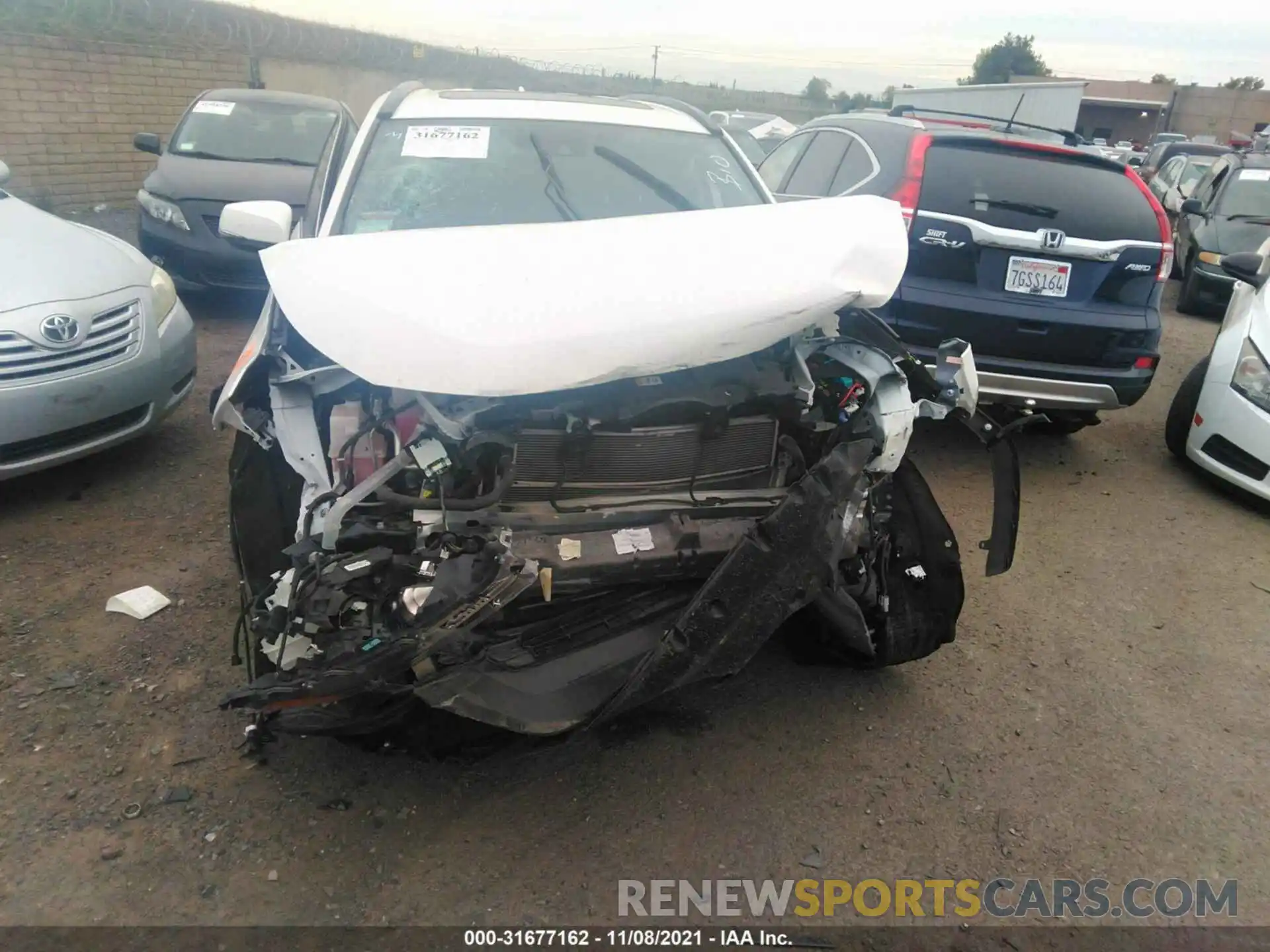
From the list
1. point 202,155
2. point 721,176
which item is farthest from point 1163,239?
point 202,155

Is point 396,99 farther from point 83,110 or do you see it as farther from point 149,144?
point 83,110

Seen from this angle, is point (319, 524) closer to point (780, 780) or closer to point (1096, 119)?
point (780, 780)

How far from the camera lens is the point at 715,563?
2.30 m

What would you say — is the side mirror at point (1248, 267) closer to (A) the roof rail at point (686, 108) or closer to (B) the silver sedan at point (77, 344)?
(A) the roof rail at point (686, 108)

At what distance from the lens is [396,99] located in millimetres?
3703

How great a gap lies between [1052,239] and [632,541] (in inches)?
132

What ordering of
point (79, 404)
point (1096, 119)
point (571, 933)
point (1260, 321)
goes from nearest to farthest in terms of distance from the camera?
point (571, 933)
point (79, 404)
point (1260, 321)
point (1096, 119)

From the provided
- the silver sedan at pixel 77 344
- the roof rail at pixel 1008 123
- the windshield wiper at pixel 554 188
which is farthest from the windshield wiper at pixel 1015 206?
the silver sedan at pixel 77 344

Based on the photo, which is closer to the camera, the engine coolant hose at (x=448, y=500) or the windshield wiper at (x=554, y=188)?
the engine coolant hose at (x=448, y=500)

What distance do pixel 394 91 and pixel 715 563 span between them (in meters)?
2.81

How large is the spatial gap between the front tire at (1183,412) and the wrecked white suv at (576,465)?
318 centimetres

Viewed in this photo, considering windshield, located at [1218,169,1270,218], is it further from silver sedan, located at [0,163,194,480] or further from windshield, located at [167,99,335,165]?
silver sedan, located at [0,163,194,480]

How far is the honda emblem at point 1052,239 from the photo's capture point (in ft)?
14.3

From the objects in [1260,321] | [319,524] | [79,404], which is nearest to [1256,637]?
[1260,321]
